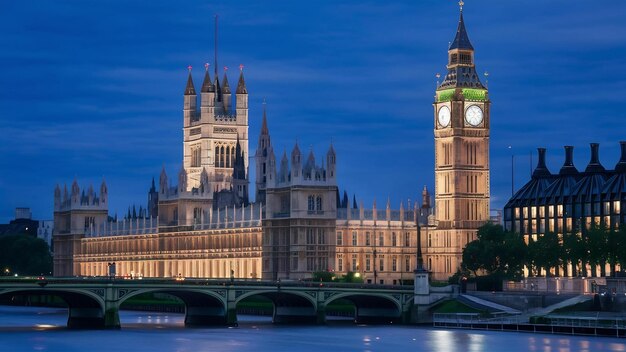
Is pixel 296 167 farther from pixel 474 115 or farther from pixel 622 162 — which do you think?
pixel 622 162

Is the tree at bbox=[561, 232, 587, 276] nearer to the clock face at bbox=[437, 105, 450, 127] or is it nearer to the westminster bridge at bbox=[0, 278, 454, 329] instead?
the westminster bridge at bbox=[0, 278, 454, 329]

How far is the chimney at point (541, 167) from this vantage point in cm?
17712

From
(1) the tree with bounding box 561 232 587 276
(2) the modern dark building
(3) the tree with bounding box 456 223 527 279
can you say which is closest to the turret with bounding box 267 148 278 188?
(3) the tree with bounding box 456 223 527 279

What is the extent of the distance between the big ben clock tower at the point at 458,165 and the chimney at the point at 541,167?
18.2 ft

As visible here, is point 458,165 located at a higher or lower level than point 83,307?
higher

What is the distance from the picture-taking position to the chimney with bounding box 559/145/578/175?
574ft

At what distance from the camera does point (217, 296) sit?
12838cm

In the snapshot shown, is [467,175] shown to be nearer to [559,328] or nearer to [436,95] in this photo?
[436,95]

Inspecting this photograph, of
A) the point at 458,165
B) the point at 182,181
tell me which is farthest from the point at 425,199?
the point at 182,181

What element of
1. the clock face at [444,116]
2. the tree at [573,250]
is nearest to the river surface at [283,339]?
the tree at [573,250]

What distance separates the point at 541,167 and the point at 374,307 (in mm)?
43804

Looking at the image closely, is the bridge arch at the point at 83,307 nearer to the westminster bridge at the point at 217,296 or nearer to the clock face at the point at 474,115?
the westminster bridge at the point at 217,296

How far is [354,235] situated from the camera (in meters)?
176

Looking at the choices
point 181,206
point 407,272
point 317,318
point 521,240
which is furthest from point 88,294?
point 181,206
